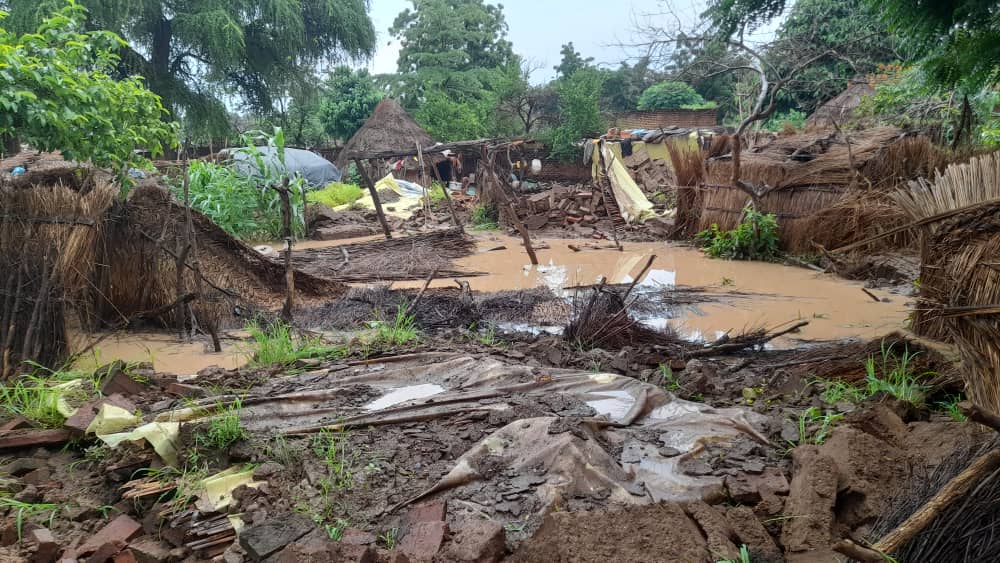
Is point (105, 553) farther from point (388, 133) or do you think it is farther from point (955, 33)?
point (388, 133)

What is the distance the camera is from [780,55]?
1579 cm

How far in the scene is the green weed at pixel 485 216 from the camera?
1644cm

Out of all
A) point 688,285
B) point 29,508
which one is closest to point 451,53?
point 688,285

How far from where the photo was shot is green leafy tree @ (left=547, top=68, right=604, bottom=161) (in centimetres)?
2227

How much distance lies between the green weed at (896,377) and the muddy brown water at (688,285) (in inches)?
70.7

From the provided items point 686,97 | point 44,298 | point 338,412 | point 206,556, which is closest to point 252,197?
point 44,298

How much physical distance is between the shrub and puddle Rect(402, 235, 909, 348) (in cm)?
26

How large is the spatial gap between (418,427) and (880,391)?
2.58 metres

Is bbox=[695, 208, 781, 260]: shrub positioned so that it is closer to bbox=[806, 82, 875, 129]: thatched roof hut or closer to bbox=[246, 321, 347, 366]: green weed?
bbox=[246, 321, 347, 366]: green weed

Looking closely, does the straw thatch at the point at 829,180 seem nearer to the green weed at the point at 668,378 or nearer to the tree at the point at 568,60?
the green weed at the point at 668,378

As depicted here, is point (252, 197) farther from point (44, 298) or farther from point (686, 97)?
point (686, 97)

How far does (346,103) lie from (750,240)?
1968cm


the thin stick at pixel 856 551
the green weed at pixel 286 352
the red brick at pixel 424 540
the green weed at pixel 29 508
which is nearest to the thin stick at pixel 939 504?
the thin stick at pixel 856 551

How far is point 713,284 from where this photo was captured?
9312 mm
